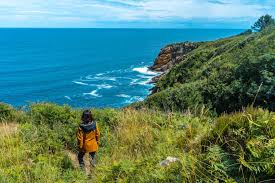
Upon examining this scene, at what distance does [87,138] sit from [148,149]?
1936 mm

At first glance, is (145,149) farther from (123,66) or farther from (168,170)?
(123,66)

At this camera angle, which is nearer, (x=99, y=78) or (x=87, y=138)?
(x=87, y=138)

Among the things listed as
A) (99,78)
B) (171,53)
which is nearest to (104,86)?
(99,78)

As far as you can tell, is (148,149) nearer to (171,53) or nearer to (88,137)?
(88,137)

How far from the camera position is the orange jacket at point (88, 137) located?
9.30m

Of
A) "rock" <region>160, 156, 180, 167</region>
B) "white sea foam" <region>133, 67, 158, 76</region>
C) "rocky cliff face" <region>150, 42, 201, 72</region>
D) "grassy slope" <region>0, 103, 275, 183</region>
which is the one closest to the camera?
"grassy slope" <region>0, 103, 275, 183</region>

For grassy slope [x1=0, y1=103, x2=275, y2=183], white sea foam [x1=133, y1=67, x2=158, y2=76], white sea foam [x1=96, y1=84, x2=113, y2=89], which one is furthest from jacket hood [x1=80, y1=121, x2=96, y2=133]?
white sea foam [x1=133, y1=67, x2=158, y2=76]

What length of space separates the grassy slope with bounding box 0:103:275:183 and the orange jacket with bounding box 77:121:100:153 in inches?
17.2

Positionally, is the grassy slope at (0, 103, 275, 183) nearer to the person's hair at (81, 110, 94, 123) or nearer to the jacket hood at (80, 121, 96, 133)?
the jacket hood at (80, 121, 96, 133)

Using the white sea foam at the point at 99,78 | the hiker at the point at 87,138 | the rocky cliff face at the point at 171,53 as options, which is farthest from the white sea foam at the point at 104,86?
the hiker at the point at 87,138

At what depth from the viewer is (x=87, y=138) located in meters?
9.45

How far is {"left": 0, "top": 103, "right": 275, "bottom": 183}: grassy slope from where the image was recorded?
517cm

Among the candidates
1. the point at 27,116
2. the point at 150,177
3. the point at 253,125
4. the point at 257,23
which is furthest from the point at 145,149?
the point at 257,23

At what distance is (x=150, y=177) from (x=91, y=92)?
6737 cm
